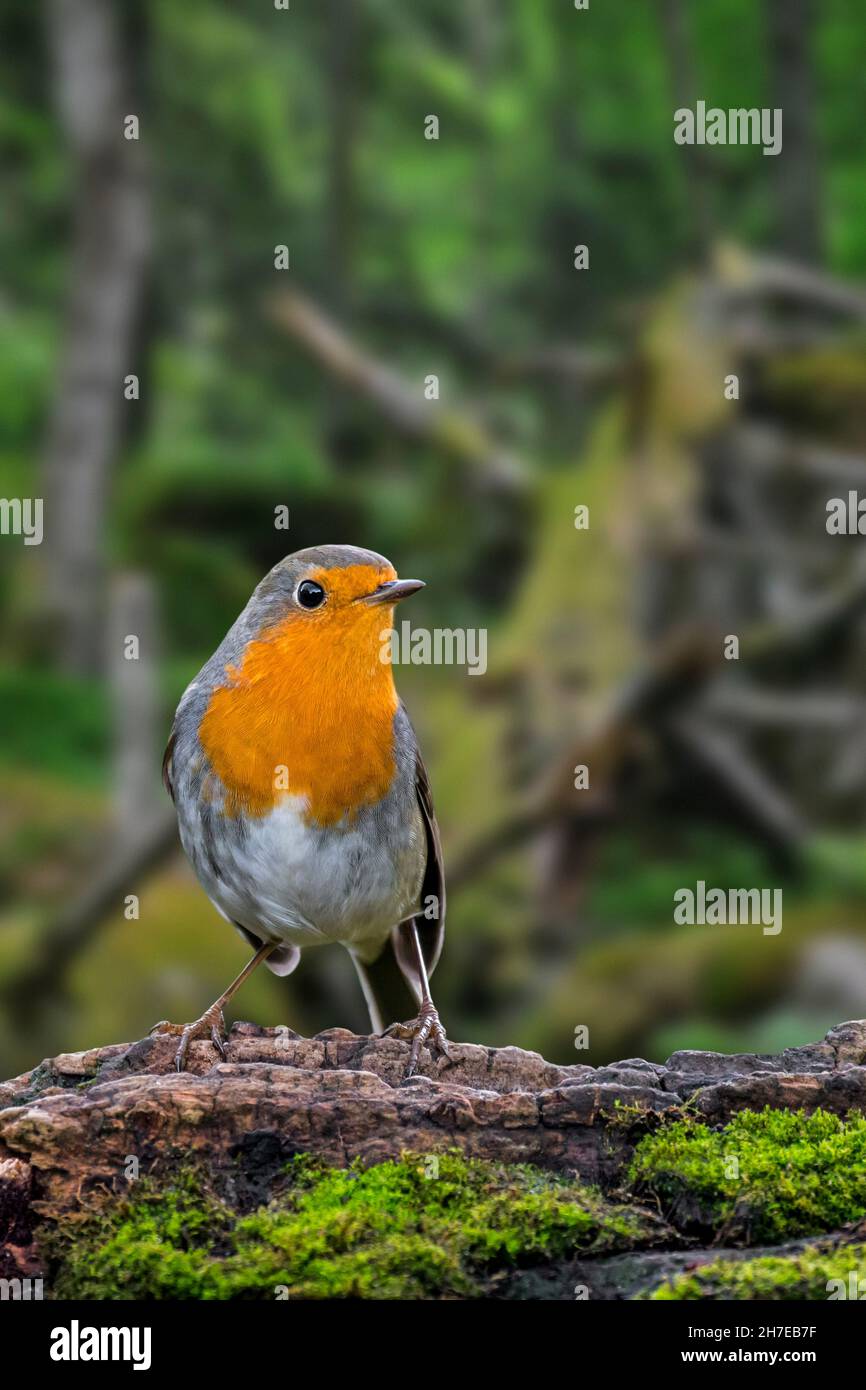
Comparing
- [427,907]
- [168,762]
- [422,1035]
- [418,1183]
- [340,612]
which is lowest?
[418,1183]

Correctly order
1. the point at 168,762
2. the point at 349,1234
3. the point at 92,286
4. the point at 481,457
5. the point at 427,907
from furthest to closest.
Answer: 1. the point at 92,286
2. the point at 481,457
3. the point at 427,907
4. the point at 168,762
5. the point at 349,1234

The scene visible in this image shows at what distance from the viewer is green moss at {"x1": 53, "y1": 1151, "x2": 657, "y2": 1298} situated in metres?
2.61

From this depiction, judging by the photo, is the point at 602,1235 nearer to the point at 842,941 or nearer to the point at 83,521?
the point at 842,941

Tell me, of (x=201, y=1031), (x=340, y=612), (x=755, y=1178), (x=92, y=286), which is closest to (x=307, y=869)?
(x=201, y=1031)

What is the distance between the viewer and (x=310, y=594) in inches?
140

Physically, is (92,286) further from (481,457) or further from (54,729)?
(481,457)

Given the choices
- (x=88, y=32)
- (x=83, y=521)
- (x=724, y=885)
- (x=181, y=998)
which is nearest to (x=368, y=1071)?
(x=181, y=998)

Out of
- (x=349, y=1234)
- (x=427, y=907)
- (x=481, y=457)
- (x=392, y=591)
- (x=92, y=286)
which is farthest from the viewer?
(x=92, y=286)

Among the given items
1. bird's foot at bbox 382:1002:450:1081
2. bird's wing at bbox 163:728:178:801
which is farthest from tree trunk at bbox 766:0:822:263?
bird's foot at bbox 382:1002:450:1081

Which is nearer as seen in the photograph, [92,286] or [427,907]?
[427,907]

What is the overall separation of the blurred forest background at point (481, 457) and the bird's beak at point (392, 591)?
326 centimetres

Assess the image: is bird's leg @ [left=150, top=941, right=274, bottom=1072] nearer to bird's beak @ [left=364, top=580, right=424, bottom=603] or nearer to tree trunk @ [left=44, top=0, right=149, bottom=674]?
bird's beak @ [left=364, top=580, right=424, bottom=603]

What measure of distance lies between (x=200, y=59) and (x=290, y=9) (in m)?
1.40

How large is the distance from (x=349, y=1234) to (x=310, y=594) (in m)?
1.44
